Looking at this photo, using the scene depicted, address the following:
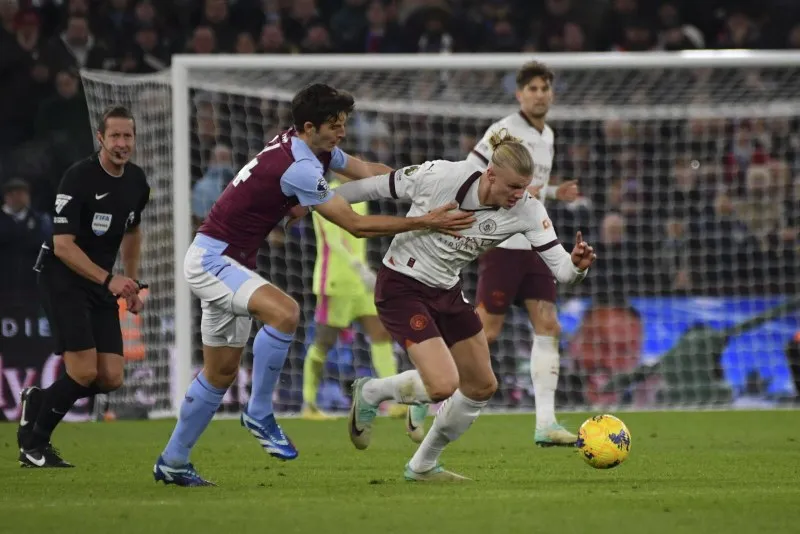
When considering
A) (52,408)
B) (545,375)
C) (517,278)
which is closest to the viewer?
(52,408)

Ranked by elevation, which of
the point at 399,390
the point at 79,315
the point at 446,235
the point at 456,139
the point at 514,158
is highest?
the point at 456,139

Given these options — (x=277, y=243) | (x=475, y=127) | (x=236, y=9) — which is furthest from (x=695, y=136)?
(x=236, y=9)

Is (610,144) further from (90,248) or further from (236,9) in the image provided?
(90,248)

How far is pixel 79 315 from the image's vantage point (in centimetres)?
830

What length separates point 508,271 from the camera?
9.72 metres

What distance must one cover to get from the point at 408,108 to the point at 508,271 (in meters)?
5.15

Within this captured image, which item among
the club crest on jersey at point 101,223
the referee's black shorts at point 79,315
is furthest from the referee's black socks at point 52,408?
the club crest on jersey at point 101,223

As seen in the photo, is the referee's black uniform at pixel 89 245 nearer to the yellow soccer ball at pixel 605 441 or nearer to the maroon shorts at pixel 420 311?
the maroon shorts at pixel 420 311

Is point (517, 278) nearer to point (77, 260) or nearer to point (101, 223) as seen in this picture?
point (101, 223)

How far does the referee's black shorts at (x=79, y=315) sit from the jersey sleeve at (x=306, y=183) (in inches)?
78.6

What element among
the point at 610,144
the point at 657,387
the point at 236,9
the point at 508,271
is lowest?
the point at 657,387

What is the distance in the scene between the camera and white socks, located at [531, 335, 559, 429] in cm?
942

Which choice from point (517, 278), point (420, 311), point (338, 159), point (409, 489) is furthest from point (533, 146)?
point (409, 489)

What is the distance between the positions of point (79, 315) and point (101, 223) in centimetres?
57
